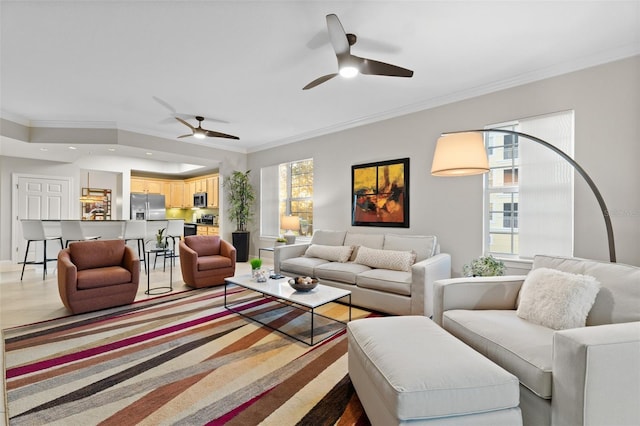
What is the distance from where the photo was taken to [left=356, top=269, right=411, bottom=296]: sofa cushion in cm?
317

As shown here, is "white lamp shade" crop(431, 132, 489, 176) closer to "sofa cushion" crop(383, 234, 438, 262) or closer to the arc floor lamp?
the arc floor lamp

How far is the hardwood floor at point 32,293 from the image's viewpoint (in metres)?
3.22

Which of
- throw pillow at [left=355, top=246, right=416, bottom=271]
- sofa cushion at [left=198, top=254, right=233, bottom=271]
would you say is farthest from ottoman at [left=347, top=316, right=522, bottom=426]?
sofa cushion at [left=198, top=254, right=233, bottom=271]

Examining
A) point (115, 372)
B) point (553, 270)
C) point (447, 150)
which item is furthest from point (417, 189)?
point (115, 372)

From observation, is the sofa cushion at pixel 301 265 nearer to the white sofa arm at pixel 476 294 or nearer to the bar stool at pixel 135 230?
the white sofa arm at pixel 476 294

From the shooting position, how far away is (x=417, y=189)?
4211 mm

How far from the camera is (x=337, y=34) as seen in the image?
211cm

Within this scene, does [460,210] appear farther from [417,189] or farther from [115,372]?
[115,372]

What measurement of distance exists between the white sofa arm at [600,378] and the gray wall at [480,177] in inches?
83.1

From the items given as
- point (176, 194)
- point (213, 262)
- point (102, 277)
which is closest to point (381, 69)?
point (213, 262)

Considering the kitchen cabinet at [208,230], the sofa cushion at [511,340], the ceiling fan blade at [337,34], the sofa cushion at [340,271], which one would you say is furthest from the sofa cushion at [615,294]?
the kitchen cabinet at [208,230]

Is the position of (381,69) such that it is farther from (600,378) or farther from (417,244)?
(600,378)

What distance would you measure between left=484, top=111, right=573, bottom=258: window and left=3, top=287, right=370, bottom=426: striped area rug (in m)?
2.09

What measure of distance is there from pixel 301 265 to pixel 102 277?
7.91 ft
